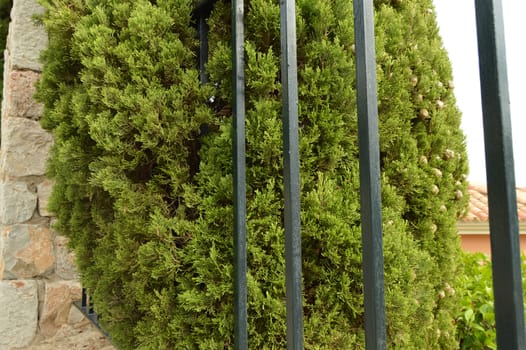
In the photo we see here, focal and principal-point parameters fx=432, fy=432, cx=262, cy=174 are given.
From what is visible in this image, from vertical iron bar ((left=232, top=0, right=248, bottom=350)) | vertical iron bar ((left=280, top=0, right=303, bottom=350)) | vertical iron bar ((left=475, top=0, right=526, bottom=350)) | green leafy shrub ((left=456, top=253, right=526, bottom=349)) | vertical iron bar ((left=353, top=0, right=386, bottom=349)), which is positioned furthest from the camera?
green leafy shrub ((left=456, top=253, right=526, bottom=349))

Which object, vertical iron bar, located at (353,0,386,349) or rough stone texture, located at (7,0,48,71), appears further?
rough stone texture, located at (7,0,48,71)

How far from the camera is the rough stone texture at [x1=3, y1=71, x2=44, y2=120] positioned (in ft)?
7.36

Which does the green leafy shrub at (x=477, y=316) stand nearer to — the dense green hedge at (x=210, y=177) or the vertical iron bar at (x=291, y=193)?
the dense green hedge at (x=210, y=177)

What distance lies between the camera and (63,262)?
2297 millimetres

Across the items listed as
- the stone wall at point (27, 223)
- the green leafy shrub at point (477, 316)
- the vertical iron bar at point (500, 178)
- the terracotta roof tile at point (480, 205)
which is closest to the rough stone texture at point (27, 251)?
the stone wall at point (27, 223)

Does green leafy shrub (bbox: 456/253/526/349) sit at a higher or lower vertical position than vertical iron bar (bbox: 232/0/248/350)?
lower

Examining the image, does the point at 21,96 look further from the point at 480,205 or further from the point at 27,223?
the point at 480,205

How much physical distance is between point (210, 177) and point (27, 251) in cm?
143

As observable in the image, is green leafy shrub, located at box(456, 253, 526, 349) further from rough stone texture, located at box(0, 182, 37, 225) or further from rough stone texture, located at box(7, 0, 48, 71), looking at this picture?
rough stone texture, located at box(7, 0, 48, 71)

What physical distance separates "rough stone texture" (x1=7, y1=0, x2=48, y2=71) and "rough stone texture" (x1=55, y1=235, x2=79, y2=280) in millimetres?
939

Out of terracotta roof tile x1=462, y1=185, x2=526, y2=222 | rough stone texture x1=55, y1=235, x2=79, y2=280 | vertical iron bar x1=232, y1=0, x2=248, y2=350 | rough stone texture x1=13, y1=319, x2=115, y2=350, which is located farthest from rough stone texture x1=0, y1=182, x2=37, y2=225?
terracotta roof tile x1=462, y1=185, x2=526, y2=222

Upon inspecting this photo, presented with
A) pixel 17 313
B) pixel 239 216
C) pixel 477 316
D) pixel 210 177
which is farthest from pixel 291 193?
pixel 17 313

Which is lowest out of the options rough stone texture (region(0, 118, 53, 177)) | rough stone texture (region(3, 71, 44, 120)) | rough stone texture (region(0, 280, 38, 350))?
rough stone texture (region(0, 280, 38, 350))

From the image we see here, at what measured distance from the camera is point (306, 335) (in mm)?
1244
